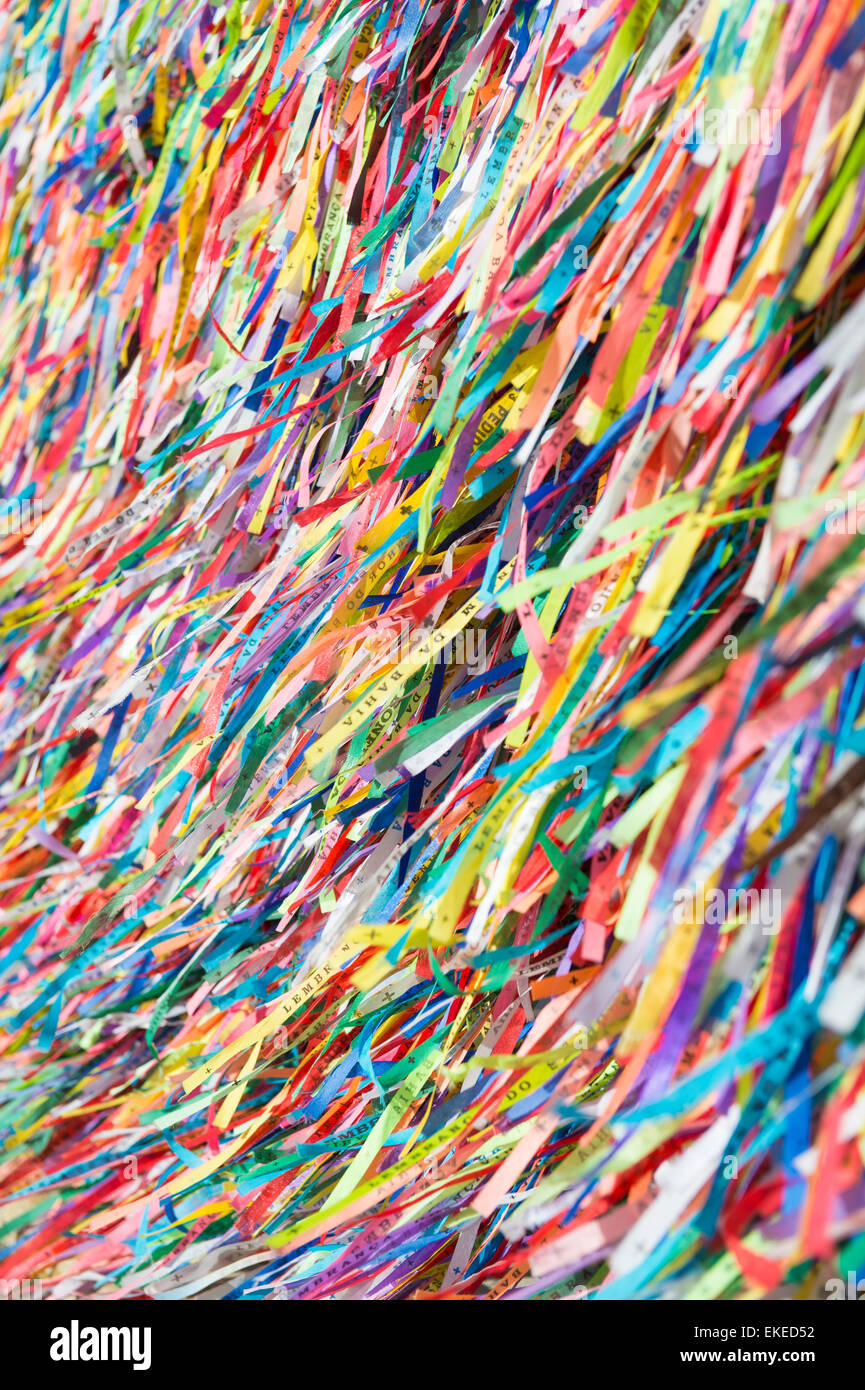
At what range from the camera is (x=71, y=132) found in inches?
26.3

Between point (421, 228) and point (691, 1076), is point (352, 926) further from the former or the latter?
point (421, 228)
